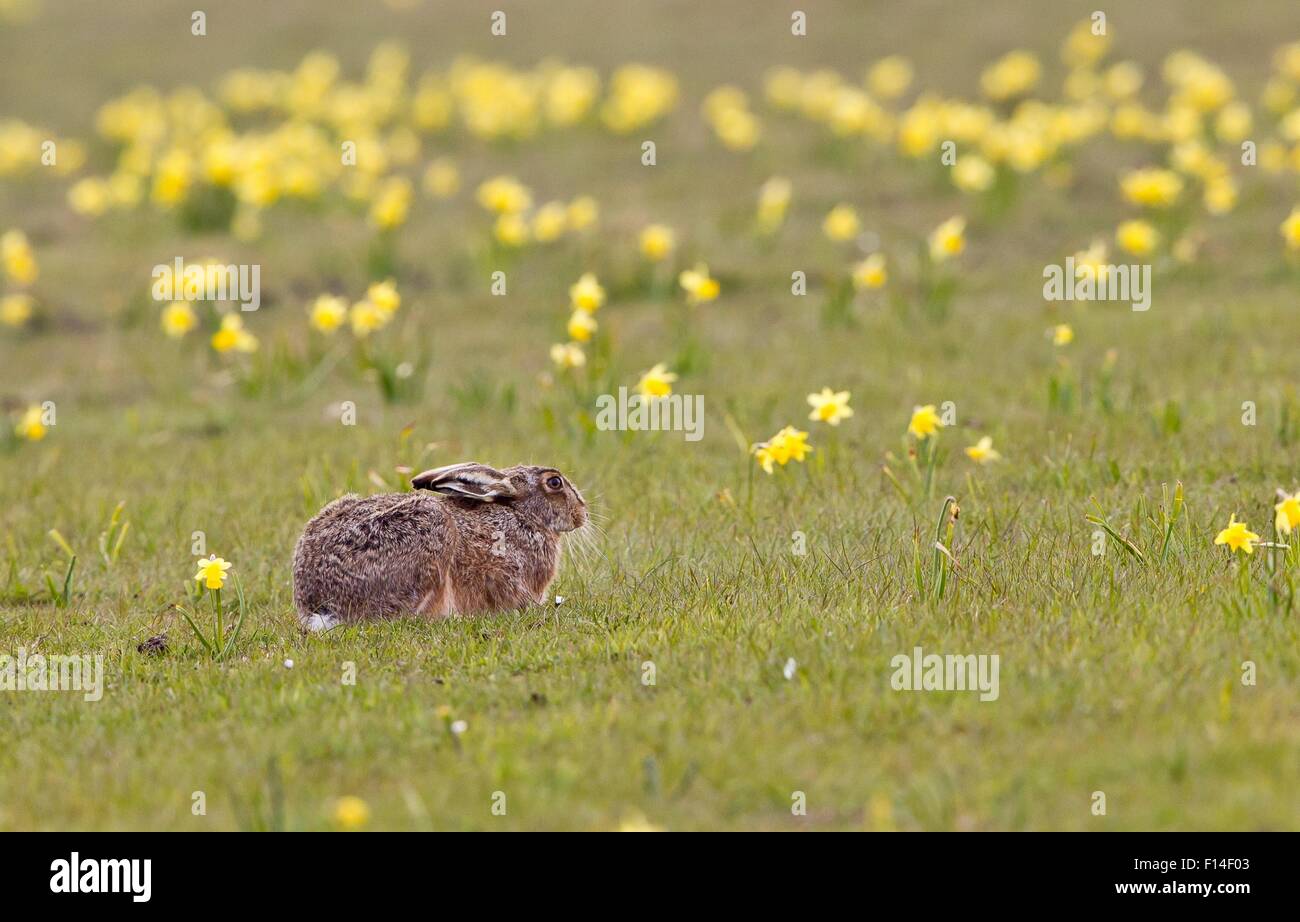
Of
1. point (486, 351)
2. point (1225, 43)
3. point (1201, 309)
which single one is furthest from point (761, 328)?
point (1225, 43)

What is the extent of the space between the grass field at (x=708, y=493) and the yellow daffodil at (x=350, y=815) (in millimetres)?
13

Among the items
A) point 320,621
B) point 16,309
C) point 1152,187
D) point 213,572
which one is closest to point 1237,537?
point 320,621

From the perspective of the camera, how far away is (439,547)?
22.3 feet

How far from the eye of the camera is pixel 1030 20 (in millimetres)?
20516

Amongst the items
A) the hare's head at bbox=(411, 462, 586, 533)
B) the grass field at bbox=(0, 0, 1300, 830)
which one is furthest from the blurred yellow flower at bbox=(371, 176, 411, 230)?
the hare's head at bbox=(411, 462, 586, 533)

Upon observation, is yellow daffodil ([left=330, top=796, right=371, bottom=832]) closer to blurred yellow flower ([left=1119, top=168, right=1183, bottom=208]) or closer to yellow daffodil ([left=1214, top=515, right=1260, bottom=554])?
yellow daffodil ([left=1214, top=515, right=1260, bottom=554])

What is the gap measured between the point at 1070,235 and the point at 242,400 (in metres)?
7.00

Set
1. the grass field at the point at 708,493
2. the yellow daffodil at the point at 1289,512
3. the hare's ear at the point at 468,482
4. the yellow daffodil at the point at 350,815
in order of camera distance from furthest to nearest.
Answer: the hare's ear at the point at 468,482, the yellow daffodil at the point at 1289,512, the grass field at the point at 708,493, the yellow daffodil at the point at 350,815

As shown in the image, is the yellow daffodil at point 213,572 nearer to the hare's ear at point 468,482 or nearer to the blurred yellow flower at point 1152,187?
the hare's ear at point 468,482

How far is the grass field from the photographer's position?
5.16 metres

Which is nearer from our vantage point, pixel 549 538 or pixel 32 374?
pixel 549 538

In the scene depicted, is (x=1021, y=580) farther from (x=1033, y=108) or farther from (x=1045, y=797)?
(x=1033, y=108)

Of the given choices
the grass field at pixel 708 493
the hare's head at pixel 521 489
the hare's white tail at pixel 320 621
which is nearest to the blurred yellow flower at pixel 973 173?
the grass field at pixel 708 493

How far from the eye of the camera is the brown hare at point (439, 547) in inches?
265
